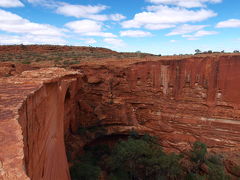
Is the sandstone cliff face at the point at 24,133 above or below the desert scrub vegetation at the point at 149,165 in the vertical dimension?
above

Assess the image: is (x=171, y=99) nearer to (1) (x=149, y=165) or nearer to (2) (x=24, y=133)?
(1) (x=149, y=165)

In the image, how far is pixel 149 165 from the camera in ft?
33.8

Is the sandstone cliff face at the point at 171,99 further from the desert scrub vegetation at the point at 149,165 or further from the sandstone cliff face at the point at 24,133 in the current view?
the sandstone cliff face at the point at 24,133

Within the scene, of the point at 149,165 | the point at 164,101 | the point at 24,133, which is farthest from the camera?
the point at 164,101

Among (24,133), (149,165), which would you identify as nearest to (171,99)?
(149,165)

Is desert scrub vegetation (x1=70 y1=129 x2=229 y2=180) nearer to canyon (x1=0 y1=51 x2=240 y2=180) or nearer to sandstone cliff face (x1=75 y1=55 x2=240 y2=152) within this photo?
canyon (x1=0 y1=51 x2=240 y2=180)

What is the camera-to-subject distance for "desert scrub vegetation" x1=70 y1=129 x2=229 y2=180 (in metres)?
9.77

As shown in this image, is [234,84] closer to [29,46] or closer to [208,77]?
[208,77]

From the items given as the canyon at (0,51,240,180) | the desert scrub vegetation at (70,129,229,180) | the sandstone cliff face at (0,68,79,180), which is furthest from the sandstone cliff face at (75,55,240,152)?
the sandstone cliff face at (0,68,79,180)

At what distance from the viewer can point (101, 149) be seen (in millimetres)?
13453

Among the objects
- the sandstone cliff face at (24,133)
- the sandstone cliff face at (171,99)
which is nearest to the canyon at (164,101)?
the sandstone cliff face at (171,99)

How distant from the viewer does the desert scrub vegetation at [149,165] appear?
9.77m

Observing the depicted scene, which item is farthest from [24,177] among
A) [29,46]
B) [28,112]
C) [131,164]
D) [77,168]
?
[29,46]

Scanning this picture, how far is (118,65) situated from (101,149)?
620 centimetres
